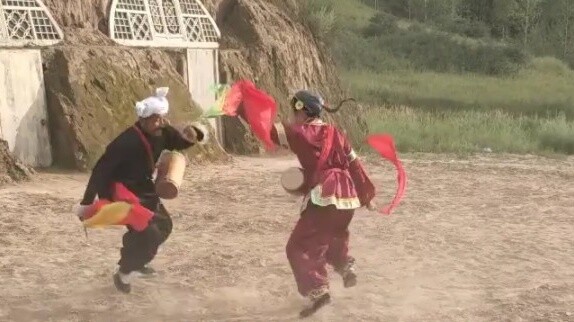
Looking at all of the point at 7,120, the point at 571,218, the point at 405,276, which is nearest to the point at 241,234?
the point at 405,276

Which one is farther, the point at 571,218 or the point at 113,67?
the point at 113,67

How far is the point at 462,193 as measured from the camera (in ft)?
34.7

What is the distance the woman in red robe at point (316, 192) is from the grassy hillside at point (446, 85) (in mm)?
11534

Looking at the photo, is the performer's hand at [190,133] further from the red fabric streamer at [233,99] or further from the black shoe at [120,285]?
the black shoe at [120,285]

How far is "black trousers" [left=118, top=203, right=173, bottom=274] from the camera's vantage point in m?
5.43

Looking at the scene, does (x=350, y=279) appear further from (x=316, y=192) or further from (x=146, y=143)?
(x=146, y=143)

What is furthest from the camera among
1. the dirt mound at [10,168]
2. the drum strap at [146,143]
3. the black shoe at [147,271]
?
the dirt mound at [10,168]

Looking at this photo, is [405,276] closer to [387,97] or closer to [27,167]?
[27,167]

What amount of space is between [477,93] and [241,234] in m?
29.2

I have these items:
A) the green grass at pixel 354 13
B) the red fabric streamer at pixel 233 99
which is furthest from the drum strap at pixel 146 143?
the green grass at pixel 354 13

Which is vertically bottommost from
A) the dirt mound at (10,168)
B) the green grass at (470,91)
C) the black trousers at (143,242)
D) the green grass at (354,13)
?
the green grass at (470,91)

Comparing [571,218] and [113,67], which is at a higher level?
[113,67]

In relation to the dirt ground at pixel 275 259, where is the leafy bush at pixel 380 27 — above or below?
below

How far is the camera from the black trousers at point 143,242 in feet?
17.8
